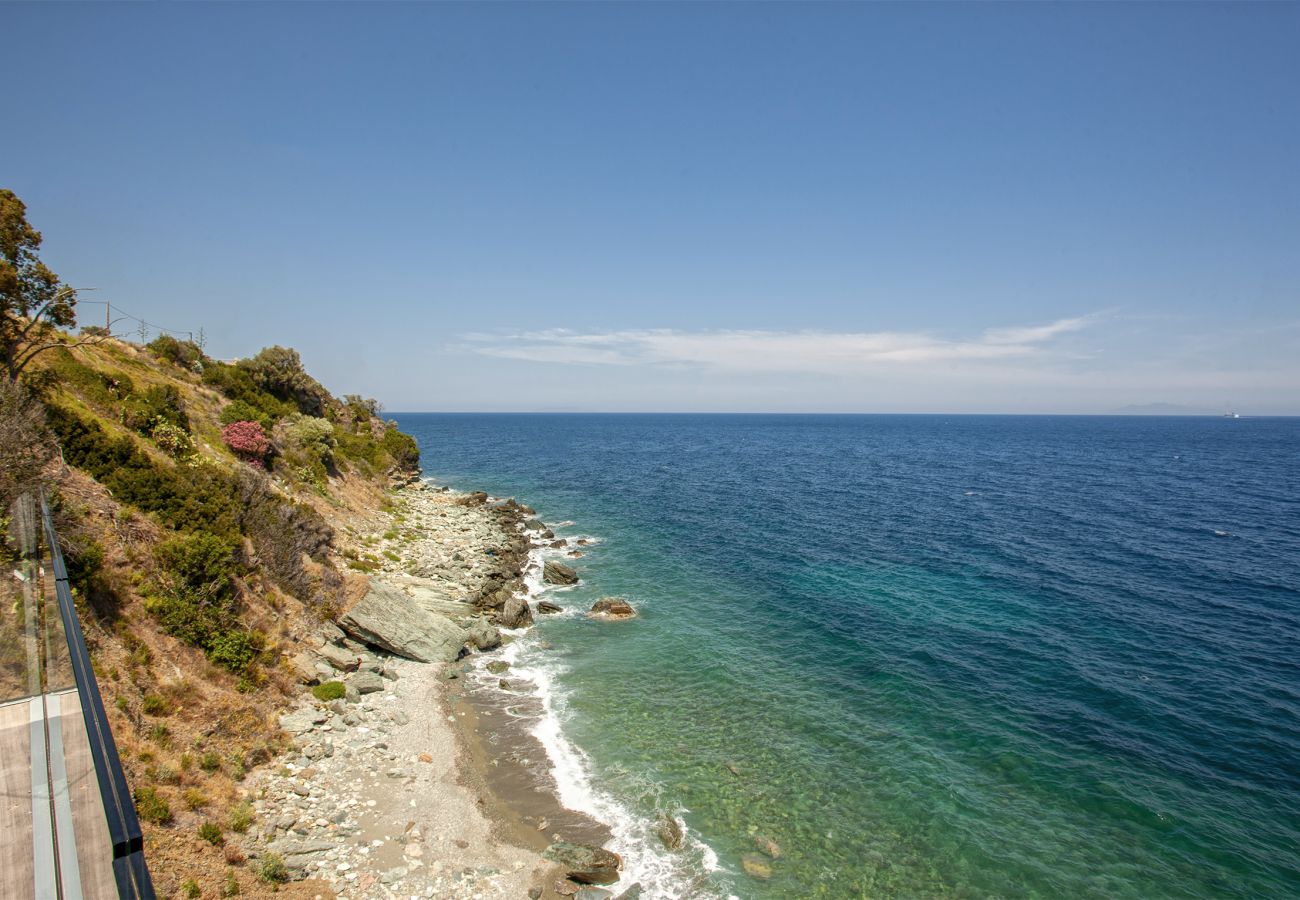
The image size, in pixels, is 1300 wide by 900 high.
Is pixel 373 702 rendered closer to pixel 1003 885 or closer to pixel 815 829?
pixel 815 829

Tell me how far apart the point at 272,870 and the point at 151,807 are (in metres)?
3.50

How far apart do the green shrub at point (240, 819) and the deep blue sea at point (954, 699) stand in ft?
37.6

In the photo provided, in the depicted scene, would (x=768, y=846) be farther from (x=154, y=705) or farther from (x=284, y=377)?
(x=284, y=377)

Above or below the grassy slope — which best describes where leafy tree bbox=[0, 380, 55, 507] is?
above

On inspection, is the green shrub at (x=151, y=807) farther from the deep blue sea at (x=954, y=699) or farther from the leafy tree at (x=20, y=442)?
the deep blue sea at (x=954, y=699)

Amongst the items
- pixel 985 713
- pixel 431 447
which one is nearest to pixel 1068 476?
pixel 985 713

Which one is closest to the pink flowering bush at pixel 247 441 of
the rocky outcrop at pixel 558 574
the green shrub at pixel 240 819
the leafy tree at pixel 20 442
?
the leafy tree at pixel 20 442

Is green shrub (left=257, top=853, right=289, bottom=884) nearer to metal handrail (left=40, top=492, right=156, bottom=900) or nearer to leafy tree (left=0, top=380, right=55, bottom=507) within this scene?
metal handrail (left=40, top=492, right=156, bottom=900)

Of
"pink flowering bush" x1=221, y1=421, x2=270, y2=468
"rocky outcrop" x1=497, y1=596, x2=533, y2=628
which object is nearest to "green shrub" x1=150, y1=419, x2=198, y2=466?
"pink flowering bush" x1=221, y1=421, x2=270, y2=468

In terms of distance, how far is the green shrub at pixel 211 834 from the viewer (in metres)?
15.8

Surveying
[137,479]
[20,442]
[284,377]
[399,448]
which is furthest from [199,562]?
[399,448]

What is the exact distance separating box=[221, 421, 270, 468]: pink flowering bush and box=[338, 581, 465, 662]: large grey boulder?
16967 mm

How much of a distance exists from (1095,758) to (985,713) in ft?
14.4

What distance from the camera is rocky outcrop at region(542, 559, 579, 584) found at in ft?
153
